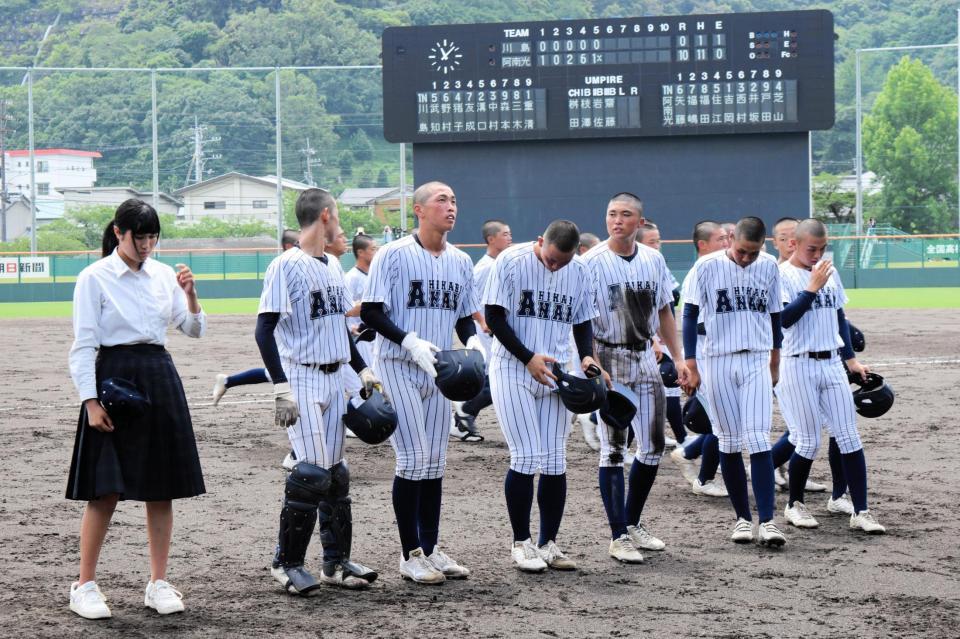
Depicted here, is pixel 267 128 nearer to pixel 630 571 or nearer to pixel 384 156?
pixel 384 156

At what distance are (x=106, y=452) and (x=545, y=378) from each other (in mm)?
2060

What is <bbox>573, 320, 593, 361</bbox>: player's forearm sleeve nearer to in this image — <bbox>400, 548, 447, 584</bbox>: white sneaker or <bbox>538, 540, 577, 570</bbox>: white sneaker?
<bbox>538, 540, 577, 570</bbox>: white sneaker

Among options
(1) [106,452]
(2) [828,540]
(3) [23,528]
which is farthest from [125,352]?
(2) [828,540]

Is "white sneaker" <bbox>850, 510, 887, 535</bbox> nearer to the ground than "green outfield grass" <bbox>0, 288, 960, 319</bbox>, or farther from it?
nearer to the ground

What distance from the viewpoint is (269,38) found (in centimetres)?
8512

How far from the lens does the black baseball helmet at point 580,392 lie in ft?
18.4

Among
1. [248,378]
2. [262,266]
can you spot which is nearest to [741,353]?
[248,378]

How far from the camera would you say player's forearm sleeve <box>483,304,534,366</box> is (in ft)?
18.5

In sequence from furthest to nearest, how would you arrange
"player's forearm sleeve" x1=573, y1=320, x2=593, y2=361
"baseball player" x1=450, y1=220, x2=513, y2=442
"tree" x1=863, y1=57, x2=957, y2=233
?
"tree" x1=863, y1=57, x2=957, y2=233
"baseball player" x1=450, y1=220, x2=513, y2=442
"player's forearm sleeve" x1=573, y1=320, x2=593, y2=361

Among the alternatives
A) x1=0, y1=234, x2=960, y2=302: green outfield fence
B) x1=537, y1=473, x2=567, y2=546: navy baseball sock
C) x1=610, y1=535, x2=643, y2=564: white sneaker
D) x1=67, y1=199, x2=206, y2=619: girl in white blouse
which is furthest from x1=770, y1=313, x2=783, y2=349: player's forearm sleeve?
x1=0, y1=234, x2=960, y2=302: green outfield fence

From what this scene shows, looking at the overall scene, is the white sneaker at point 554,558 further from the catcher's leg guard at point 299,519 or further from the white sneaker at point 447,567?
the catcher's leg guard at point 299,519

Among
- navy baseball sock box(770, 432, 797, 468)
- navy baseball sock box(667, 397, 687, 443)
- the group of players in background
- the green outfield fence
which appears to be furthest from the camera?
the green outfield fence

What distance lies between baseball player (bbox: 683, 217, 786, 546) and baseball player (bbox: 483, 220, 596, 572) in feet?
3.03

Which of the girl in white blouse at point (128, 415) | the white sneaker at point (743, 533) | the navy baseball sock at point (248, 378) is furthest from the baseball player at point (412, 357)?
the navy baseball sock at point (248, 378)
